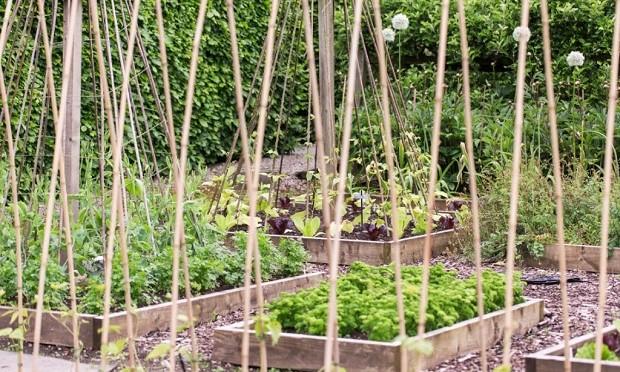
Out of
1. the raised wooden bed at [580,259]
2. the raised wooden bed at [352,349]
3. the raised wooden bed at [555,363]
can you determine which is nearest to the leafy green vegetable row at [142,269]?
the raised wooden bed at [352,349]

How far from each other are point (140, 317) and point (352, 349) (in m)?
1.14

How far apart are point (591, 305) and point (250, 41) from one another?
6.86 meters

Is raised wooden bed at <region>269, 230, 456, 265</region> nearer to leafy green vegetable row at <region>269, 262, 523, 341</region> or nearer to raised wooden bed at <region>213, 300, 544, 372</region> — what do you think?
leafy green vegetable row at <region>269, 262, 523, 341</region>

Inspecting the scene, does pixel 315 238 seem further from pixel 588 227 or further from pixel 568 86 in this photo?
pixel 568 86

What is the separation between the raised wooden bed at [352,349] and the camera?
376 centimetres

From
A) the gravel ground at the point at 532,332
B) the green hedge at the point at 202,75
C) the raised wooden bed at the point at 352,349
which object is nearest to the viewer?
the raised wooden bed at the point at 352,349

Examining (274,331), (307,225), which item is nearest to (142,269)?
(274,331)

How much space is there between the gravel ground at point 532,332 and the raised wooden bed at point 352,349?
5 centimetres

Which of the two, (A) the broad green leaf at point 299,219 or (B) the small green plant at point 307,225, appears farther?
(A) the broad green leaf at point 299,219

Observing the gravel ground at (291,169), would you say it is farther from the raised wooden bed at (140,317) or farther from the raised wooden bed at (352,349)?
the raised wooden bed at (352,349)

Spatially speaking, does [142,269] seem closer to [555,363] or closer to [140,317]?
[140,317]

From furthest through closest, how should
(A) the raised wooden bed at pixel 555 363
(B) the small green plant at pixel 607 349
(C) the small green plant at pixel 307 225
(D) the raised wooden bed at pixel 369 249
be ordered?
(C) the small green plant at pixel 307 225 → (D) the raised wooden bed at pixel 369 249 → (B) the small green plant at pixel 607 349 → (A) the raised wooden bed at pixel 555 363

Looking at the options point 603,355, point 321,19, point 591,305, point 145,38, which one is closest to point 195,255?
point 591,305

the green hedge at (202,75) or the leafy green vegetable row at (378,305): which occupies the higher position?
the green hedge at (202,75)
